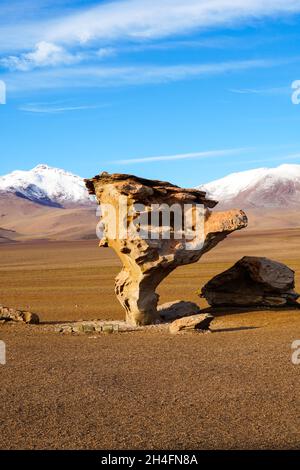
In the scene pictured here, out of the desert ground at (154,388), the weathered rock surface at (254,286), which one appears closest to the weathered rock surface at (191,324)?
the desert ground at (154,388)

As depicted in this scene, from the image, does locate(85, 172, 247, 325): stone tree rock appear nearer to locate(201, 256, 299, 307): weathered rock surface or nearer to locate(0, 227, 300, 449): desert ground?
A: locate(201, 256, 299, 307): weathered rock surface

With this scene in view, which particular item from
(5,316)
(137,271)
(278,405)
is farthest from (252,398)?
(5,316)

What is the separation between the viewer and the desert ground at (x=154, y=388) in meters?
9.88

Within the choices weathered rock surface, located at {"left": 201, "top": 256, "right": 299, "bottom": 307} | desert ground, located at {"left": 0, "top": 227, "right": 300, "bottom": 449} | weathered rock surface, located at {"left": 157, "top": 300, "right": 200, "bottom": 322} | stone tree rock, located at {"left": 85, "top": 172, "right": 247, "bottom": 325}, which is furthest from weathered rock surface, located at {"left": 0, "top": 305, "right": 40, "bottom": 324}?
weathered rock surface, located at {"left": 201, "top": 256, "right": 299, "bottom": 307}

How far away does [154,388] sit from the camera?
12.5 m

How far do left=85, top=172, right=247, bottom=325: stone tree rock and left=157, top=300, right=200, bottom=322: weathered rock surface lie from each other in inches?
48.4

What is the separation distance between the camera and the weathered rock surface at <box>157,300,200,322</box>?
2375cm

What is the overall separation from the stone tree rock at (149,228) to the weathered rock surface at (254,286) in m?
2.57

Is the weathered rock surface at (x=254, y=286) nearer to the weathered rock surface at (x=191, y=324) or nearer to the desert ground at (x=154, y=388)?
the desert ground at (x=154, y=388)

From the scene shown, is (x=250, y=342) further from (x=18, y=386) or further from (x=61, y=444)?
(x=61, y=444)

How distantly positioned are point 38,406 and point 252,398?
154 inches

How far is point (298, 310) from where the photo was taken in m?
23.6

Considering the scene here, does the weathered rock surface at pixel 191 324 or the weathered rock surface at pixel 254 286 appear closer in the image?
the weathered rock surface at pixel 191 324

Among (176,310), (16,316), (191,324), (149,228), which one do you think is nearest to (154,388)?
(191,324)
